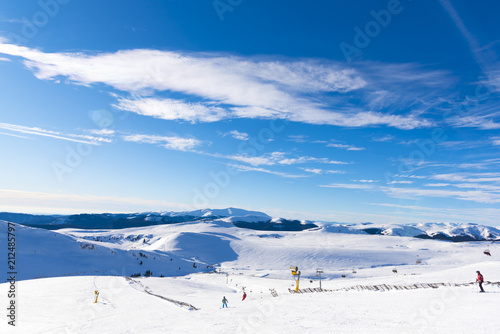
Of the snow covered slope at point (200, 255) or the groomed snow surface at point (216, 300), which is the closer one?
the groomed snow surface at point (216, 300)

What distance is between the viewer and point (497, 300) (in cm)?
1836

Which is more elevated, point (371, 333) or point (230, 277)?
point (371, 333)

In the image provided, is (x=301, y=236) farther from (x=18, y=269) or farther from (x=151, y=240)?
(x=18, y=269)

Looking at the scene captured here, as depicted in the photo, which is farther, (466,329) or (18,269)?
(18,269)

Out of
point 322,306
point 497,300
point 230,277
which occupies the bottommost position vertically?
point 230,277

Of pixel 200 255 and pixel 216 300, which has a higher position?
pixel 216 300

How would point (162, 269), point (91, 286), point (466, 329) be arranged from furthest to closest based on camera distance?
point (162, 269)
point (91, 286)
point (466, 329)

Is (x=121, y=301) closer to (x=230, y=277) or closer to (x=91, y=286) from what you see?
(x=91, y=286)

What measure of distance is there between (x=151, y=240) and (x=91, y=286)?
71639 mm

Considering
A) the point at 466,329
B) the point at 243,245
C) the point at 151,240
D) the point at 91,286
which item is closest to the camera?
the point at 466,329

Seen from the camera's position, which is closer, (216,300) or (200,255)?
(216,300)

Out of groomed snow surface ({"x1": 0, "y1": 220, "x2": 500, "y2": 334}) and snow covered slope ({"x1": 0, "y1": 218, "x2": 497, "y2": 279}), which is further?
snow covered slope ({"x1": 0, "y1": 218, "x2": 497, "y2": 279})

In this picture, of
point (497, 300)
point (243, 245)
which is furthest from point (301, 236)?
point (497, 300)

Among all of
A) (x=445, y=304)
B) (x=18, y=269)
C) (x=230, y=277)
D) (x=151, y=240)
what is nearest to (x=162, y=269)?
(x=230, y=277)
